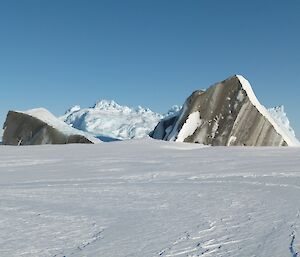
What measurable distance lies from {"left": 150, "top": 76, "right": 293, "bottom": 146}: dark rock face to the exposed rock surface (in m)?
3.75

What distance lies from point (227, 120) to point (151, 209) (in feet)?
40.8

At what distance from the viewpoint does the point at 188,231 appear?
402cm

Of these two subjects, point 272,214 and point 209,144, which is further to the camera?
point 209,144

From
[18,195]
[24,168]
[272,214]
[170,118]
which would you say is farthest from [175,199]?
[170,118]

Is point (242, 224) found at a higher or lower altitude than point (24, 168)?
lower

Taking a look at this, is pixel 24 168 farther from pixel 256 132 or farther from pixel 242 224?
pixel 256 132

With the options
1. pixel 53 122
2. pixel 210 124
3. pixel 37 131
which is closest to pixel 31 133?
pixel 37 131

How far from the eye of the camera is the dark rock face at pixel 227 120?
1678 centimetres

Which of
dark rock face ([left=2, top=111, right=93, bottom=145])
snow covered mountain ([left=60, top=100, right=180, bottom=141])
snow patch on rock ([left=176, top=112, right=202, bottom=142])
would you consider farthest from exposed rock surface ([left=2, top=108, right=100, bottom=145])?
snow covered mountain ([left=60, top=100, right=180, bottom=141])

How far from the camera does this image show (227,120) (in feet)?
56.1

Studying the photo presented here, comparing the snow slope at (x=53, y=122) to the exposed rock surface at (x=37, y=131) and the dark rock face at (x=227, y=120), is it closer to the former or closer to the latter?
the exposed rock surface at (x=37, y=131)

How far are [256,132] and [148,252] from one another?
13.9 meters

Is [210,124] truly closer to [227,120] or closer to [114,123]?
[227,120]

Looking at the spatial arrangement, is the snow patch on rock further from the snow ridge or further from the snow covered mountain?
the snow covered mountain
